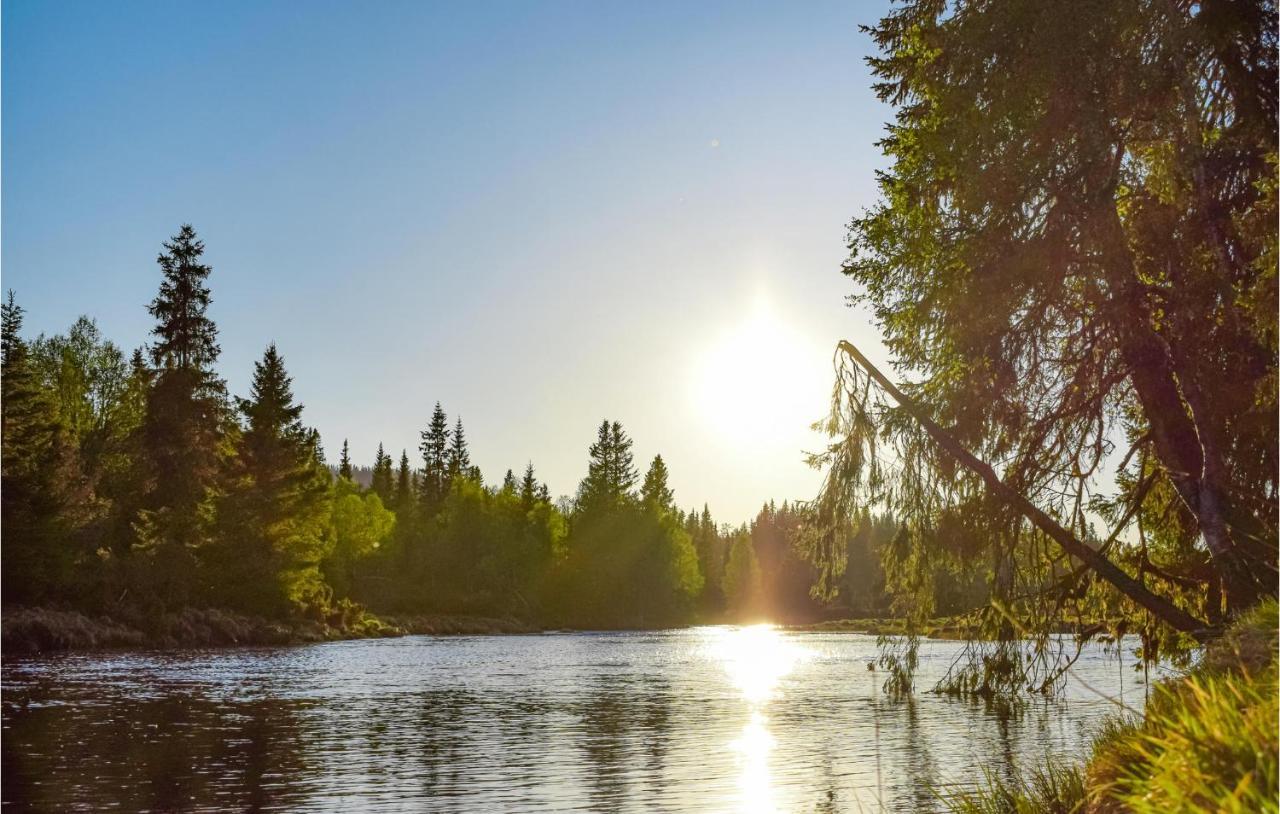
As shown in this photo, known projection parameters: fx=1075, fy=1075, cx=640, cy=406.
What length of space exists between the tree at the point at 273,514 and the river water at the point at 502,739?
77.6ft

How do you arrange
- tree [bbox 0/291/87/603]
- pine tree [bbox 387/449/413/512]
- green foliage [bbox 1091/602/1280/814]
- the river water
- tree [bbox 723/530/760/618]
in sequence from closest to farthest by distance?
green foliage [bbox 1091/602/1280/814], the river water, tree [bbox 0/291/87/603], pine tree [bbox 387/449/413/512], tree [bbox 723/530/760/618]

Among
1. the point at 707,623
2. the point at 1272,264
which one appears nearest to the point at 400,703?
the point at 1272,264

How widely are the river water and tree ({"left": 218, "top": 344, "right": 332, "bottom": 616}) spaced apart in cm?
2364

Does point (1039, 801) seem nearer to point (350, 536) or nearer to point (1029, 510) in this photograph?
point (1029, 510)

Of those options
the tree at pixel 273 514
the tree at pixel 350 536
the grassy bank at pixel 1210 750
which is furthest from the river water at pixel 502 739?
the tree at pixel 350 536

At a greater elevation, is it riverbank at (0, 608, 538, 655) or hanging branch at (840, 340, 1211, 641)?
hanging branch at (840, 340, 1211, 641)

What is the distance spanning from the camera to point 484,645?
60625 mm

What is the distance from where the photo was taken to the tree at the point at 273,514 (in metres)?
61.0

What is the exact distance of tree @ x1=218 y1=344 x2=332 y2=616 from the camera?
61.0 meters

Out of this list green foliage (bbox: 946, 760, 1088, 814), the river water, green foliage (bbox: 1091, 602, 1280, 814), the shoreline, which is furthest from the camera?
the shoreline

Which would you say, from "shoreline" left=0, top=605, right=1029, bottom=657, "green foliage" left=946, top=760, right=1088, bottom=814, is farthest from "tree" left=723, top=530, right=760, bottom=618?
"green foliage" left=946, top=760, right=1088, bottom=814

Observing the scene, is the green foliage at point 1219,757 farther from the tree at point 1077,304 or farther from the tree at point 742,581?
the tree at point 742,581

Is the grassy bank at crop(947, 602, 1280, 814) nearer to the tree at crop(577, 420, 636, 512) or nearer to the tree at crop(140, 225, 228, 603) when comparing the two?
the tree at crop(140, 225, 228, 603)

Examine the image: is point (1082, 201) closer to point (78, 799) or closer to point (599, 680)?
point (78, 799)
